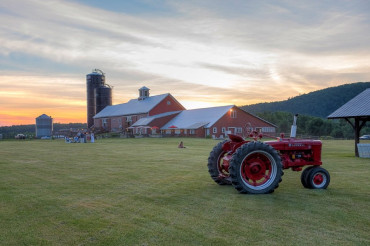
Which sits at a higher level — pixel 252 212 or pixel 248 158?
pixel 248 158

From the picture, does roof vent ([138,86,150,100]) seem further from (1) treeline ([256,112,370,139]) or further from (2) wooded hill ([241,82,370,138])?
(1) treeline ([256,112,370,139])

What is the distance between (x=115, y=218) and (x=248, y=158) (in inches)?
160

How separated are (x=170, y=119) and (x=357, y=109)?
51515mm

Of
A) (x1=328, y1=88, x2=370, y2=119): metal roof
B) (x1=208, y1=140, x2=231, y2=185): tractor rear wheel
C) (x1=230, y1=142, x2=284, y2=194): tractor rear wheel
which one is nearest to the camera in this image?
(x1=230, y1=142, x2=284, y2=194): tractor rear wheel

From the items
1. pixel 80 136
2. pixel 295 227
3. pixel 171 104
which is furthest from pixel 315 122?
pixel 295 227

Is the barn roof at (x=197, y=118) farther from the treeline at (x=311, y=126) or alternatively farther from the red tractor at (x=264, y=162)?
the red tractor at (x=264, y=162)

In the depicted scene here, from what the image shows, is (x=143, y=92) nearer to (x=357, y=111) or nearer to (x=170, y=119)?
(x=170, y=119)

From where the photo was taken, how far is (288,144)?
9789mm

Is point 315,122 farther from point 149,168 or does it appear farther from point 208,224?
point 208,224

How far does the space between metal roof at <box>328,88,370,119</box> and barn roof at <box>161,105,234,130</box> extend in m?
37.0

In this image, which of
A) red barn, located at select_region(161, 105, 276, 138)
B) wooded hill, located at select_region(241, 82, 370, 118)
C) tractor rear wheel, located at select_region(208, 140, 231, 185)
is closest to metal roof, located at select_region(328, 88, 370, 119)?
tractor rear wheel, located at select_region(208, 140, 231, 185)

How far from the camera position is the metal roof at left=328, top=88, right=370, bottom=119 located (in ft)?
68.7

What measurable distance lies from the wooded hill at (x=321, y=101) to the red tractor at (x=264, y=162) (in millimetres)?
122804

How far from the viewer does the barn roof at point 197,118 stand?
6088 cm
